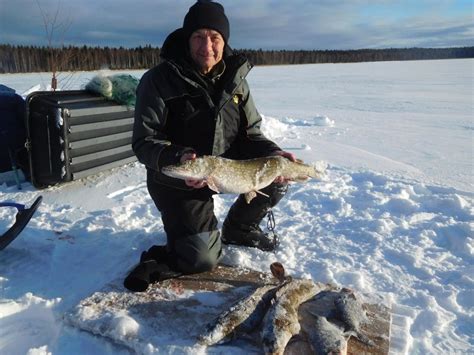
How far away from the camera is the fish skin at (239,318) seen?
2.41 m

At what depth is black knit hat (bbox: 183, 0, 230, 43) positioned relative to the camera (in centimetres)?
314

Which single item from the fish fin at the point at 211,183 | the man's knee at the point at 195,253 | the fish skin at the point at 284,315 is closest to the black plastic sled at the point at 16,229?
the man's knee at the point at 195,253

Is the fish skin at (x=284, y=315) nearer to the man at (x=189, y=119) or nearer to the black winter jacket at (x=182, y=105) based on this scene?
the man at (x=189, y=119)

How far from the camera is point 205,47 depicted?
3219 millimetres

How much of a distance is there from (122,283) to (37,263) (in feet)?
2.87

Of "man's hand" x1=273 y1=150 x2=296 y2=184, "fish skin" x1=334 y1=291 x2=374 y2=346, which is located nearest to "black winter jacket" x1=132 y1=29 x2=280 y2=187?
"man's hand" x1=273 y1=150 x2=296 y2=184

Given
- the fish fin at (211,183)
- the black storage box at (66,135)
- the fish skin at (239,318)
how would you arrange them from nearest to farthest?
the fish skin at (239,318) → the fish fin at (211,183) → the black storage box at (66,135)

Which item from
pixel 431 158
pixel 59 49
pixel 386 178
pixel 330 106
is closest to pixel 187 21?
pixel 386 178

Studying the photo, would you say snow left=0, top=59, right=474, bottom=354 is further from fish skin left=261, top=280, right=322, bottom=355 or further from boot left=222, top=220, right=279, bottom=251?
fish skin left=261, top=280, right=322, bottom=355

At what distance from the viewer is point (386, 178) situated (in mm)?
5414

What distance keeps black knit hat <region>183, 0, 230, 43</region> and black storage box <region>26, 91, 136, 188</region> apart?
2.33 meters

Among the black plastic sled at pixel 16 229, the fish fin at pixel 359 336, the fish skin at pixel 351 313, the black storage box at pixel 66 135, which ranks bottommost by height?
the fish fin at pixel 359 336

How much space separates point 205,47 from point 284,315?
201cm

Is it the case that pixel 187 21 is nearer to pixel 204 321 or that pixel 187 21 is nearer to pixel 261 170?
pixel 261 170
